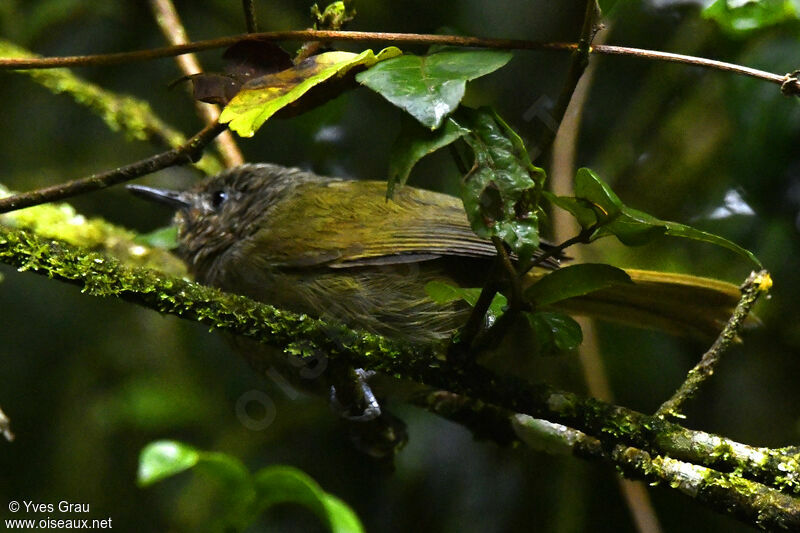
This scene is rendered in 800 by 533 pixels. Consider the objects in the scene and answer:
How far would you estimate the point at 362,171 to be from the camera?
404 centimetres

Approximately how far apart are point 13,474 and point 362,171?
2.22 m

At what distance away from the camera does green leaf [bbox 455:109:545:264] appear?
1.46 m

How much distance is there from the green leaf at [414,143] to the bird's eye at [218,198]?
6.24 ft

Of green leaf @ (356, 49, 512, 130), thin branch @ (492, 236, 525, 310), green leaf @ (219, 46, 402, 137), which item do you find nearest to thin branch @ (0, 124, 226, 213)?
green leaf @ (219, 46, 402, 137)

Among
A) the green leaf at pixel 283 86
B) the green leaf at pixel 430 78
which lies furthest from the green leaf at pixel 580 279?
the green leaf at pixel 283 86

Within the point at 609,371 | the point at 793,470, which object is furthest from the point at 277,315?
the point at 609,371

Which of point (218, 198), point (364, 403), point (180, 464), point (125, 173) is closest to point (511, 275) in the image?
point (125, 173)

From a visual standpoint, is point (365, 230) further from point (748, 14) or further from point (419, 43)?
point (748, 14)

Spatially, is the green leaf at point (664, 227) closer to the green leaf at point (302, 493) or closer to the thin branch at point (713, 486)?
the thin branch at point (713, 486)

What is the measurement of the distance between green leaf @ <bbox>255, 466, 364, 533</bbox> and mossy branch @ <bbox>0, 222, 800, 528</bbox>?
0.58m

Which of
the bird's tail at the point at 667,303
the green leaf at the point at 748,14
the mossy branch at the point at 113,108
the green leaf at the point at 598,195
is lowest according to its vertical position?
the mossy branch at the point at 113,108

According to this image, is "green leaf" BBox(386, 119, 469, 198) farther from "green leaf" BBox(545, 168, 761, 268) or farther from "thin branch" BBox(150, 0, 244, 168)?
"thin branch" BBox(150, 0, 244, 168)

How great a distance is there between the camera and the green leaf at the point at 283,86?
1.57 m

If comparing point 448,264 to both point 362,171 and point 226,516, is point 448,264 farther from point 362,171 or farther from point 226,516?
point 362,171
